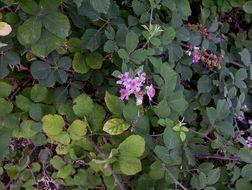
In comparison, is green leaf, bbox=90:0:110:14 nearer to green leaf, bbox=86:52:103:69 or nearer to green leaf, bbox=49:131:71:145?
green leaf, bbox=86:52:103:69

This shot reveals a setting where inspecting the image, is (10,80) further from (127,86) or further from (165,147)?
(165,147)

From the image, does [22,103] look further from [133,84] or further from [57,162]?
[133,84]

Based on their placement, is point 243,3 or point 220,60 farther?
point 243,3

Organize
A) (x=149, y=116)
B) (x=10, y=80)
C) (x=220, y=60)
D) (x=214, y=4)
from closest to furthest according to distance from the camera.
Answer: (x=149, y=116), (x=10, y=80), (x=220, y=60), (x=214, y=4)

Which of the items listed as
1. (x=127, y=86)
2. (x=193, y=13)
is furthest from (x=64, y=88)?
(x=193, y=13)

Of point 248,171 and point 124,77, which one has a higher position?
point 124,77

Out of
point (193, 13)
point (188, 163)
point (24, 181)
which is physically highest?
point (193, 13)

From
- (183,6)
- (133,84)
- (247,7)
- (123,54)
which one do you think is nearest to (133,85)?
(133,84)

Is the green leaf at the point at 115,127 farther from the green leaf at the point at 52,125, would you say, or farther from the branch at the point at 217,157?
the branch at the point at 217,157
